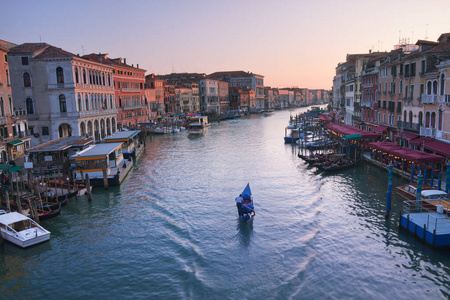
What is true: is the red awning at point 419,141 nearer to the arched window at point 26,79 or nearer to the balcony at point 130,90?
the arched window at point 26,79

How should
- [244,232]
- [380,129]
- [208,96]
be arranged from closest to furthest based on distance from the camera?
[244,232] → [380,129] → [208,96]

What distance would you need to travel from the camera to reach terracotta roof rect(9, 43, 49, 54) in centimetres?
3094

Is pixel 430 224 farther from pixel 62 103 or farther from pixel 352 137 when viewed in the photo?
pixel 62 103

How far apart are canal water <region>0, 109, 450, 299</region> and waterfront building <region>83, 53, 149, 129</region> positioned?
2912 centimetres

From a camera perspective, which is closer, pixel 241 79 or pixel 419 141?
pixel 419 141

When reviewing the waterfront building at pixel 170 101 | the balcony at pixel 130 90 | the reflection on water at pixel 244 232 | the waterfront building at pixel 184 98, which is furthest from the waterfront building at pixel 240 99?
the reflection on water at pixel 244 232

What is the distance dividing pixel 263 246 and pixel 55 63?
88.7ft

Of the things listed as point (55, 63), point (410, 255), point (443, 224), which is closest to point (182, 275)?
point (410, 255)

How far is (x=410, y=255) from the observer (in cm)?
1232

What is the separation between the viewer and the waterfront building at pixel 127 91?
1860 inches

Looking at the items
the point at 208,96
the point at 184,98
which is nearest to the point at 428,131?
the point at 184,98

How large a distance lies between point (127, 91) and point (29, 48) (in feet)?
64.7

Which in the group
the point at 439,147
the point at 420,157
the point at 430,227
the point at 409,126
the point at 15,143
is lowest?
the point at 430,227

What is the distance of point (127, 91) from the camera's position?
167 feet
